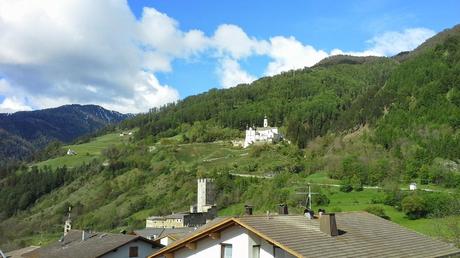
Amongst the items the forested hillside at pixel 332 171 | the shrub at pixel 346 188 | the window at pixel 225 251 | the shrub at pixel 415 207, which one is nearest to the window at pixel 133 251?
the window at pixel 225 251

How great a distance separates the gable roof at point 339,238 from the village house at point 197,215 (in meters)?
72.9

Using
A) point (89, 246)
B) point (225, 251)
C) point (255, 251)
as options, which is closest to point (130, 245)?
point (89, 246)

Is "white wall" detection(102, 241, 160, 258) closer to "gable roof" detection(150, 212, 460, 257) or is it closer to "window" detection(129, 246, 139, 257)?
"window" detection(129, 246, 139, 257)

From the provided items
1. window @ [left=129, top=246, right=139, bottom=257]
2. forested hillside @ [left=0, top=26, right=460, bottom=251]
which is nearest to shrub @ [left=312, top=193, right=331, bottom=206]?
forested hillside @ [left=0, top=26, right=460, bottom=251]

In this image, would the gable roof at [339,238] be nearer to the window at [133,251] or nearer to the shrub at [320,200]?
the window at [133,251]

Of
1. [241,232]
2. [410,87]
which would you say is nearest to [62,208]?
[410,87]

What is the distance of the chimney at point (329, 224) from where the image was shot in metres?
23.8

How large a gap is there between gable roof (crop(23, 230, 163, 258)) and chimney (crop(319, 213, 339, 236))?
80.3 ft

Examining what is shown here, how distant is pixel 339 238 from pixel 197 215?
92618 mm

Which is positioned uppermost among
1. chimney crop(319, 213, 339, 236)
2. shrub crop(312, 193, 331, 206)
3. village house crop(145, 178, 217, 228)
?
chimney crop(319, 213, 339, 236)

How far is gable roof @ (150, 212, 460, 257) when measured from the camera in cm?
2158

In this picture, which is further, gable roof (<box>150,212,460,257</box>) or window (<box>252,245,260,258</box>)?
window (<box>252,245,260,258</box>)

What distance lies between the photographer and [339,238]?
23.6 meters

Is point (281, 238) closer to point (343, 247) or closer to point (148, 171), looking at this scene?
point (343, 247)
